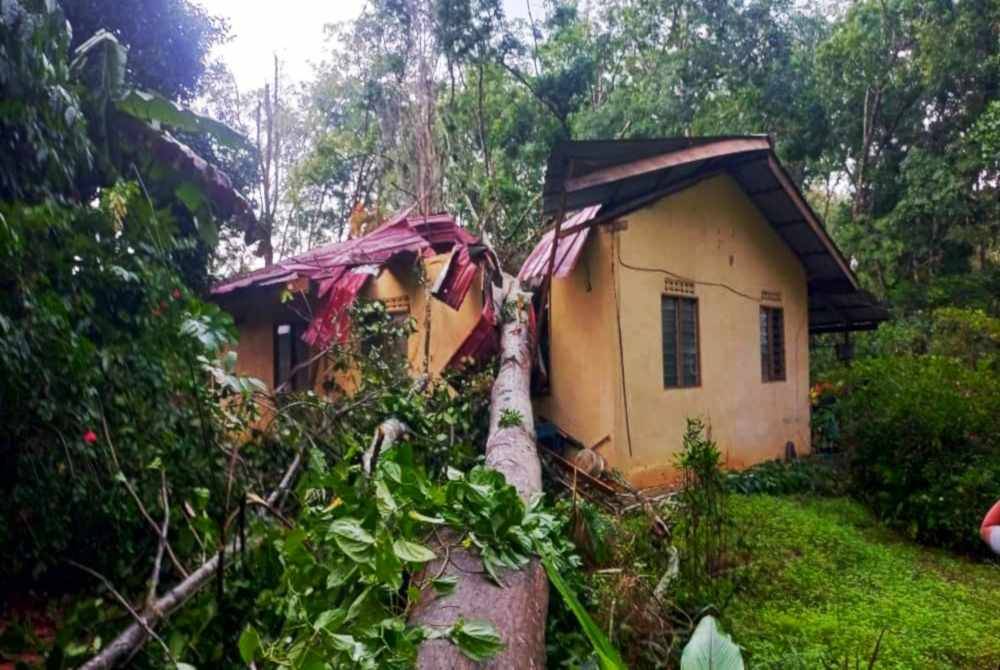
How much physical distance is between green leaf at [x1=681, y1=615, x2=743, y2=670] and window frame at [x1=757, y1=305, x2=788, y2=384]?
9446 millimetres

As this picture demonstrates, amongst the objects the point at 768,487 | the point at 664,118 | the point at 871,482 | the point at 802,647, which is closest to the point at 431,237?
the point at 768,487

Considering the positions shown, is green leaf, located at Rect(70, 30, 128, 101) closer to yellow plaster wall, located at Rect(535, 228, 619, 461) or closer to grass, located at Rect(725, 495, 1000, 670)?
grass, located at Rect(725, 495, 1000, 670)

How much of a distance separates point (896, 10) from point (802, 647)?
15.5 metres

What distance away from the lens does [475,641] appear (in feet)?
7.10

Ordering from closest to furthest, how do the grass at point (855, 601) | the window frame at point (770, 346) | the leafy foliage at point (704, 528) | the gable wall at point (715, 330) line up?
the grass at point (855, 601)
the leafy foliage at point (704, 528)
the gable wall at point (715, 330)
the window frame at point (770, 346)

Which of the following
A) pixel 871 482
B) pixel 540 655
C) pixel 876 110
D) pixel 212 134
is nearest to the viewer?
pixel 540 655

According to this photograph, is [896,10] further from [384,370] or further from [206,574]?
[206,574]

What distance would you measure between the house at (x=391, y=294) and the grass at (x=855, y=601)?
401 centimetres

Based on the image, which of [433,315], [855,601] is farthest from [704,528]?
[433,315]

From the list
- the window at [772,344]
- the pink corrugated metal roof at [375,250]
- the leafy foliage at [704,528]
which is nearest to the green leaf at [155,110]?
the leafy foliage at [704,528]

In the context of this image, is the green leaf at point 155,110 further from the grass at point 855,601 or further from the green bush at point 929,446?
the green bush at point 929,446

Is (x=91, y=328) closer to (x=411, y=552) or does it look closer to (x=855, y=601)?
(x=411, y=552)

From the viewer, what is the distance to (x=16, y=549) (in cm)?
308

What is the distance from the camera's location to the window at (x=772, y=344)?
10.8 meters
